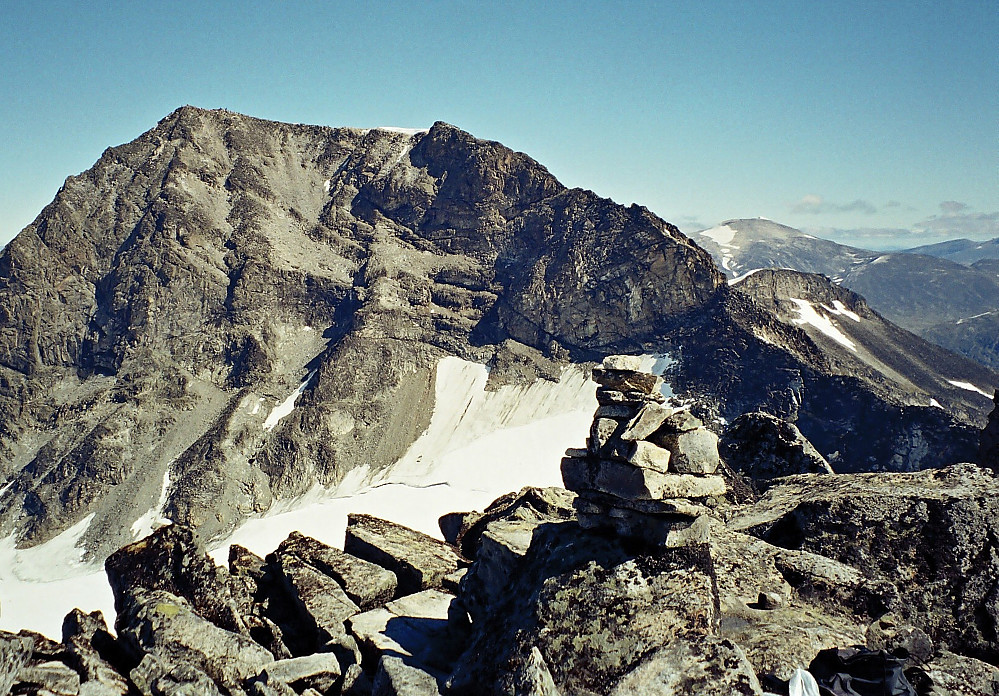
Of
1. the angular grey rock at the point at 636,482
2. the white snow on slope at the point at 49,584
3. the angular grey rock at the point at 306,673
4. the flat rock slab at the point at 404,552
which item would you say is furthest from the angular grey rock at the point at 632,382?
the white snow on slope at the point at 49,584

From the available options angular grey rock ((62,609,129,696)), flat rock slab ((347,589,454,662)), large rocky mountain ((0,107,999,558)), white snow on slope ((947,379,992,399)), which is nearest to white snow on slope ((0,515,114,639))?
large rocky mountain ((0,107,999,558))

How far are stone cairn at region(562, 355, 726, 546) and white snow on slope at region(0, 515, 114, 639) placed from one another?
52.4 meters

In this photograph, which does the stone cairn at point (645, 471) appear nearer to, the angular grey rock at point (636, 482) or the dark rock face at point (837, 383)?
the angular grey rock at point (636, 482)

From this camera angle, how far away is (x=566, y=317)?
11119 cm

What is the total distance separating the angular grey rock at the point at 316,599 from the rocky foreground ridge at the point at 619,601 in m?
0.05

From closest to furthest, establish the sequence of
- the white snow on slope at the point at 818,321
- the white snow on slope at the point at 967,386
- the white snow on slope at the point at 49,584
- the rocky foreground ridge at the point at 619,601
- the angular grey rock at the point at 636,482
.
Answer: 1. the rocky foreground ridge at the point at 619,601
2. the angular grey rock at the point at 636,482
3. the white snow on slope at the point at 49,584
4. the white snow on slope at the point at 967,386
5. the white snow on slope at the point at 818,321

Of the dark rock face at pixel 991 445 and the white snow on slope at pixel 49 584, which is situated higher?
the dark rock face at pixel 991 445

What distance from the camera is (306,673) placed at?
37.0 feet

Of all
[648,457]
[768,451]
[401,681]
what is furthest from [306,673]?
[768,451]

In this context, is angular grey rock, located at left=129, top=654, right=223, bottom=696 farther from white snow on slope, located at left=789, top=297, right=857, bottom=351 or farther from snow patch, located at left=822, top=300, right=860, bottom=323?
snow patch, located at left=822, top=300, right=860, bottom=323

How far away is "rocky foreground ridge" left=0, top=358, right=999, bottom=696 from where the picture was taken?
9.97m

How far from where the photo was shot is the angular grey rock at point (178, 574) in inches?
531

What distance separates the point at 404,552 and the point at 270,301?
4046 inches

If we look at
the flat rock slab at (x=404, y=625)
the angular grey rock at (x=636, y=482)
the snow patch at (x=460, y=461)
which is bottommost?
the snow patch at (x=460, y=461)
